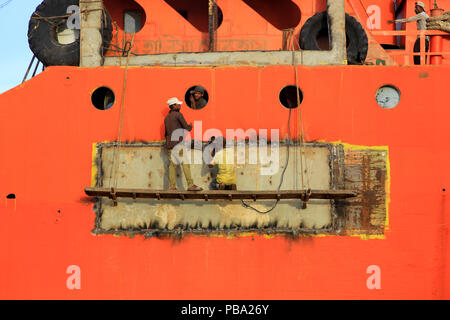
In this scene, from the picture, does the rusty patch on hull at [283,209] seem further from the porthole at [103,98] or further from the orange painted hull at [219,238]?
the porthole at [103,98]

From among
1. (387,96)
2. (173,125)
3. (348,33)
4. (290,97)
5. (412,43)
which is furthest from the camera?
(412,43)

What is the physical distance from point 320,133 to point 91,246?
3556 millimetres

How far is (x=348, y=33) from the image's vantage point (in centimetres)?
919

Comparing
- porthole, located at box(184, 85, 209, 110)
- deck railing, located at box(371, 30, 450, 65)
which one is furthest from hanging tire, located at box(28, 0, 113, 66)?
deck railing, located at box(371, 30, 450, 65)

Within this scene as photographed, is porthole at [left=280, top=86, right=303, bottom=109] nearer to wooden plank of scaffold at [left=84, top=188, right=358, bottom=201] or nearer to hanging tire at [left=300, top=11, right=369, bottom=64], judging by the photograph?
hanging tire at [left=300, top=11, right=369, bottom=64]

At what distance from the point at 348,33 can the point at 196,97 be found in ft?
9.71

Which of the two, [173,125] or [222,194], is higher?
[173,125]

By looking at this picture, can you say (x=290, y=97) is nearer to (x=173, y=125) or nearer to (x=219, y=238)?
(x=173, y=125)

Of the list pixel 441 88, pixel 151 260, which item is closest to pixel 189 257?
pixel 151 260

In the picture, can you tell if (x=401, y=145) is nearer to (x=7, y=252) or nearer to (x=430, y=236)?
(x=430, y=236)

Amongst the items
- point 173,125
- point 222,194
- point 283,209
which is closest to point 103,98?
point 173,125

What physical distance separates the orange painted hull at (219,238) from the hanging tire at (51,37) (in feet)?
3.74

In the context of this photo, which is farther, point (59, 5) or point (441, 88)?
point (59, 5)

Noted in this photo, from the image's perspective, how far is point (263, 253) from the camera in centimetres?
768
